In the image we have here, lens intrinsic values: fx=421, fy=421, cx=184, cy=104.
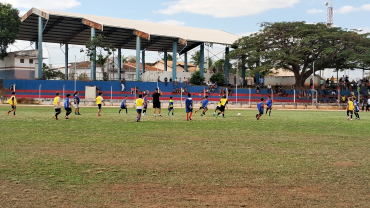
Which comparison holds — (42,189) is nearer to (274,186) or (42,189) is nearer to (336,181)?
(274,186)

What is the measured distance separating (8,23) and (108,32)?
474 inches

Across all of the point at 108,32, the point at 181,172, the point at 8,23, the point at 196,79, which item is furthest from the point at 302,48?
the point at 181,172

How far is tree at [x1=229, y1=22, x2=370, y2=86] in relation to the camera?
5416cm

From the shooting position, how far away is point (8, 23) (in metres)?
49.4

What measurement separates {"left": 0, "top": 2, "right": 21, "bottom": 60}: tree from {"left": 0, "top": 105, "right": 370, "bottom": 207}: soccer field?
130 ft

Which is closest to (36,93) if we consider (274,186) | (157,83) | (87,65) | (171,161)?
(157,83)

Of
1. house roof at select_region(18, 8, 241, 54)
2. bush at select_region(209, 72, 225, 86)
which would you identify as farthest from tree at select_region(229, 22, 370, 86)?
house roof at select_region(18, 8, 241, 54)

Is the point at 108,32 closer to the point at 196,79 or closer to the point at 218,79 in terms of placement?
the point at 196,79

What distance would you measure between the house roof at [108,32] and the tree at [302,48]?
508 centimetres

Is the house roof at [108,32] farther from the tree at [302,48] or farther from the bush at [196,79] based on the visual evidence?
the tree at [302,48]

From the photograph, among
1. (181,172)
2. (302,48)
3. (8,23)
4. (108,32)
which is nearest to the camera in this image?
(181,172)

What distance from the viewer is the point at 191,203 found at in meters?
6.34

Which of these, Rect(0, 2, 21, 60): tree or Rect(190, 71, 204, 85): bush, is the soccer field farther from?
Rect(190, 71, 204, 85): bush

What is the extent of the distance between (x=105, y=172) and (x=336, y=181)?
4.45m
